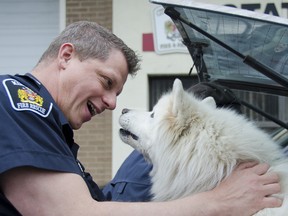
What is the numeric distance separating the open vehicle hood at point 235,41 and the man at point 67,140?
375 mm

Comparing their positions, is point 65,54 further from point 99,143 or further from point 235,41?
point 99,143

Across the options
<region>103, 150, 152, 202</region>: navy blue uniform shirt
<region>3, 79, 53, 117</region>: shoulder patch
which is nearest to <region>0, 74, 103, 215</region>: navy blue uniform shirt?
<region>3, 79, 53, 117</region>: shoulder patch

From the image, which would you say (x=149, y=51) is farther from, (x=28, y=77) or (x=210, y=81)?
(x=28, y=77)

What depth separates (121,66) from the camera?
232cm

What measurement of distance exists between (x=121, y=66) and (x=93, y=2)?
5915 millimetres

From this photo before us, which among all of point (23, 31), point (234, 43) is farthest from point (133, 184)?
point (23, 31)

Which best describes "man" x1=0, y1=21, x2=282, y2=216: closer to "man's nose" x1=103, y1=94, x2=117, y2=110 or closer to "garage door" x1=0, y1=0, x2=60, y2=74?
"man's nose" x1=103, y1=94, x2=117, y2=110

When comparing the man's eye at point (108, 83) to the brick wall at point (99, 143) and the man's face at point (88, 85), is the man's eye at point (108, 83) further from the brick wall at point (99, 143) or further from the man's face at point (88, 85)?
the brick wall at point (99, 143)

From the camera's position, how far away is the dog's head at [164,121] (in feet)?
8.20

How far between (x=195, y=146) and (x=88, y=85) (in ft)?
1.91

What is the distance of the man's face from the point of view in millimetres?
2195

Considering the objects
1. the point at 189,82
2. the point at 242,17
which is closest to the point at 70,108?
the point at 242,17

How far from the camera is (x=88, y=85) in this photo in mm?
2213

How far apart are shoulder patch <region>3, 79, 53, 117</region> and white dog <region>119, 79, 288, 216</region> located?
Result: 76 cm
